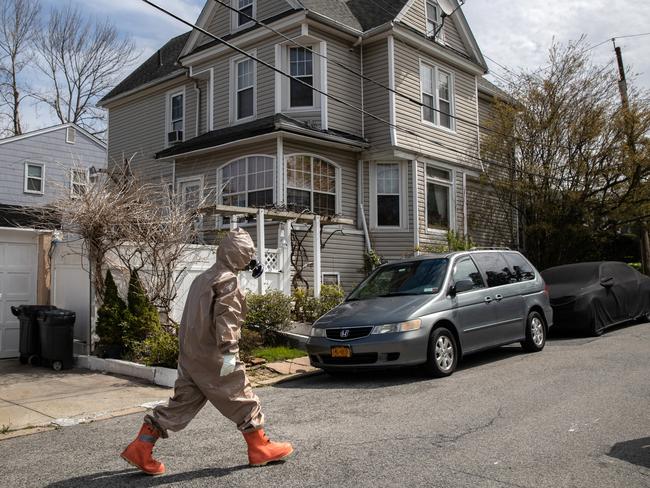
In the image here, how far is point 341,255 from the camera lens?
16500mm

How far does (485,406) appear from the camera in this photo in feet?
21.1

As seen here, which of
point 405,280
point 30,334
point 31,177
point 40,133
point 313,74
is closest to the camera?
point 405,280

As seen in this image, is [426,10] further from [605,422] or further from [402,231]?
[605,422]

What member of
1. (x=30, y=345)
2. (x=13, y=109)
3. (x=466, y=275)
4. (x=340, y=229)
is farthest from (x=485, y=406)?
(x=13, y=109)

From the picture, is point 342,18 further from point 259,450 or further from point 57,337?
point 259,450

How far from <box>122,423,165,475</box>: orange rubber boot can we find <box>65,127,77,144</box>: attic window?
75.7 ft

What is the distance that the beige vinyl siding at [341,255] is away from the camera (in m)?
15.4

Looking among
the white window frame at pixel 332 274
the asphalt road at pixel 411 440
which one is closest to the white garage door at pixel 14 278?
the asphalt road at pixel 411 440

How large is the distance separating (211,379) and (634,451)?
131 inches

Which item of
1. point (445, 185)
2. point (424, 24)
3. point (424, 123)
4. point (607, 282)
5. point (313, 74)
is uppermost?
point (424, 24)

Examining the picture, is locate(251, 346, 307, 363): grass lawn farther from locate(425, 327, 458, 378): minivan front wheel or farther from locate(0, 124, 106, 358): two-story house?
locate(0, 124, 106, 358): two-story house

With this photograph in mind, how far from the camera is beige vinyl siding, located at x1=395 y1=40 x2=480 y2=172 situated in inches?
675

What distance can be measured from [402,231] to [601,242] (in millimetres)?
7468

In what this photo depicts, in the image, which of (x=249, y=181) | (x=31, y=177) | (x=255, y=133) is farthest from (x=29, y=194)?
(x=255, y=133)
